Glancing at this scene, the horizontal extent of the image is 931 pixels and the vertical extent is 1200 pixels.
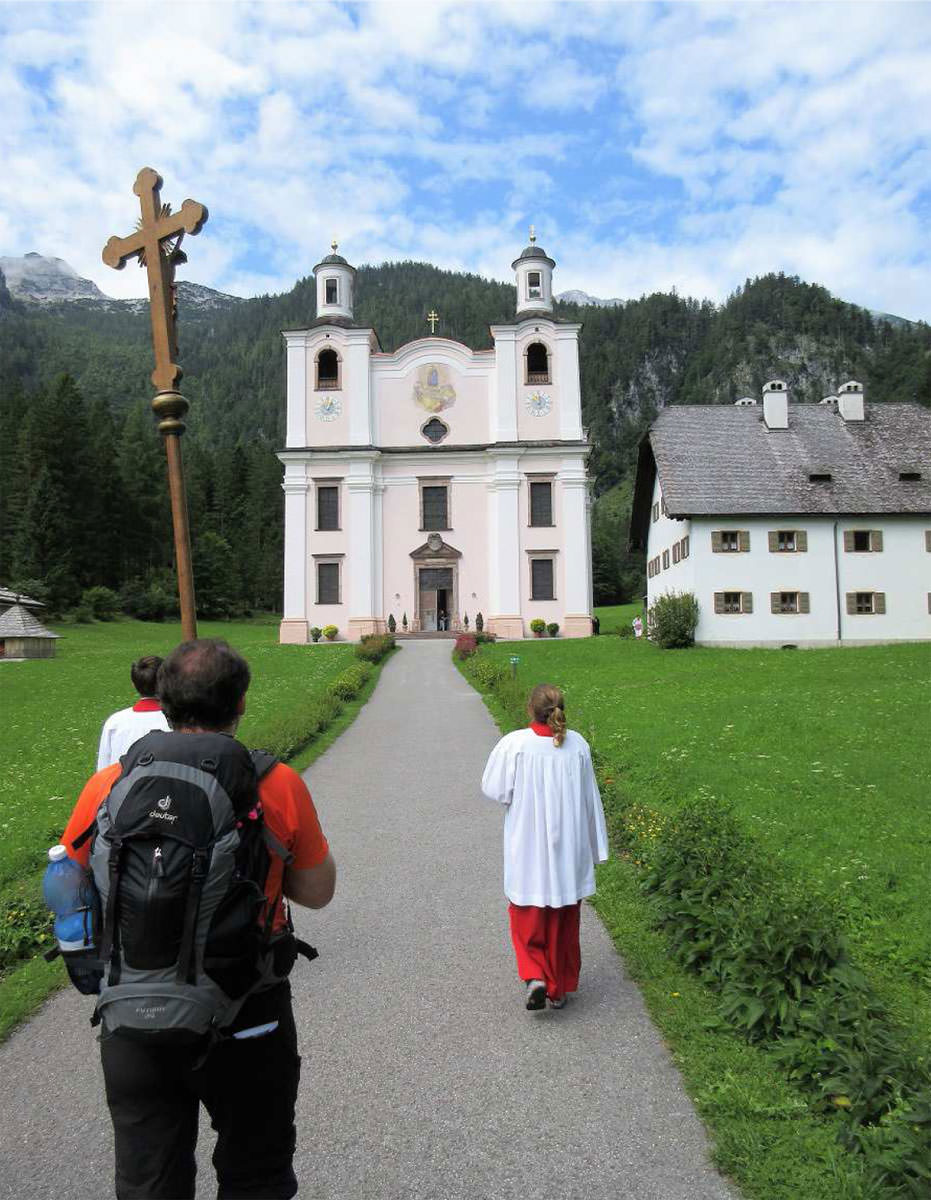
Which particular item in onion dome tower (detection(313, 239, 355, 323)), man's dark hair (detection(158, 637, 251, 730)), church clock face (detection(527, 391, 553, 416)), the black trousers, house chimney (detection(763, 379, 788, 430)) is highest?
onion dome tower (detection(313, 239, 355, 323))

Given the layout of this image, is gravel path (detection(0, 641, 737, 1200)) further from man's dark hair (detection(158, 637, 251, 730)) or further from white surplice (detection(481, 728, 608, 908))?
man's dark hair (detection(158, 637, 251, 730))

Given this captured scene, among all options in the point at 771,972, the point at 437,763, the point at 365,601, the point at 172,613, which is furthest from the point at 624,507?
the point at 771,972

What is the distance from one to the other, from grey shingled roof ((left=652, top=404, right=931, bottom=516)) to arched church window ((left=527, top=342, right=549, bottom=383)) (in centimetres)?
1074

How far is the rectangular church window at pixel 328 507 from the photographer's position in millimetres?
47656

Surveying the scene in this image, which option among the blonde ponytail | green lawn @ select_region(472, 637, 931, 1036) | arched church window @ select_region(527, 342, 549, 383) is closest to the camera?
the blonde ponytail

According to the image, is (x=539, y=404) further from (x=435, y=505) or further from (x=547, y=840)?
(x=547, y=840)

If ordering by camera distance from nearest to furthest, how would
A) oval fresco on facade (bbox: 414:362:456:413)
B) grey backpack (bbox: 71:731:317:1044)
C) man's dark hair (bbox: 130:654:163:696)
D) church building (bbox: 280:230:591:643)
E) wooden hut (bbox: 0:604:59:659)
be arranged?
1. grey backpack (bbox: 71:731:317:1044)
2. man's dark hair (bbox: 130:654:163:696)
3. wooden hut (bbox: 0:604:59:659)
4. church building (bbox: 280:230:591:643)
5. oval fresco on facade (bbox: 414:362:456:413)

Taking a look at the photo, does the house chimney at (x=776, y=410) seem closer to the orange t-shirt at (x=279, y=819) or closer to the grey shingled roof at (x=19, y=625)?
the grey shingled roof at (x=19, y=625)

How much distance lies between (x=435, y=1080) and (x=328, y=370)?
47096 millimetres

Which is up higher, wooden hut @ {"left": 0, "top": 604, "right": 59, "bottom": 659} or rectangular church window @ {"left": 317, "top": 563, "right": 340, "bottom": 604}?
rectangular church window @ {"left": 317, "top": 563, "right": 340, "bottom": 604}

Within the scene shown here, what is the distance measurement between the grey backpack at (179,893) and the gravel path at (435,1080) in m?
1.71

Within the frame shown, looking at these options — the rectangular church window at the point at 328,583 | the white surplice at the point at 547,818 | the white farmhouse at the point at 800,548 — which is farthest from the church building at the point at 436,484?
the white surplice at the point at 547,818

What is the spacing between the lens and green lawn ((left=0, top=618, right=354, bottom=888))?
10094 millimetres

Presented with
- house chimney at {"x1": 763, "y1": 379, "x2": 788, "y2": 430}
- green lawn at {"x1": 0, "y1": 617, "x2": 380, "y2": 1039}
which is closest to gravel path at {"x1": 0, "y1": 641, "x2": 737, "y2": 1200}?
green lawn at {"x1": 0, "y1": 617, "x2": 380, "y2": 1039}
